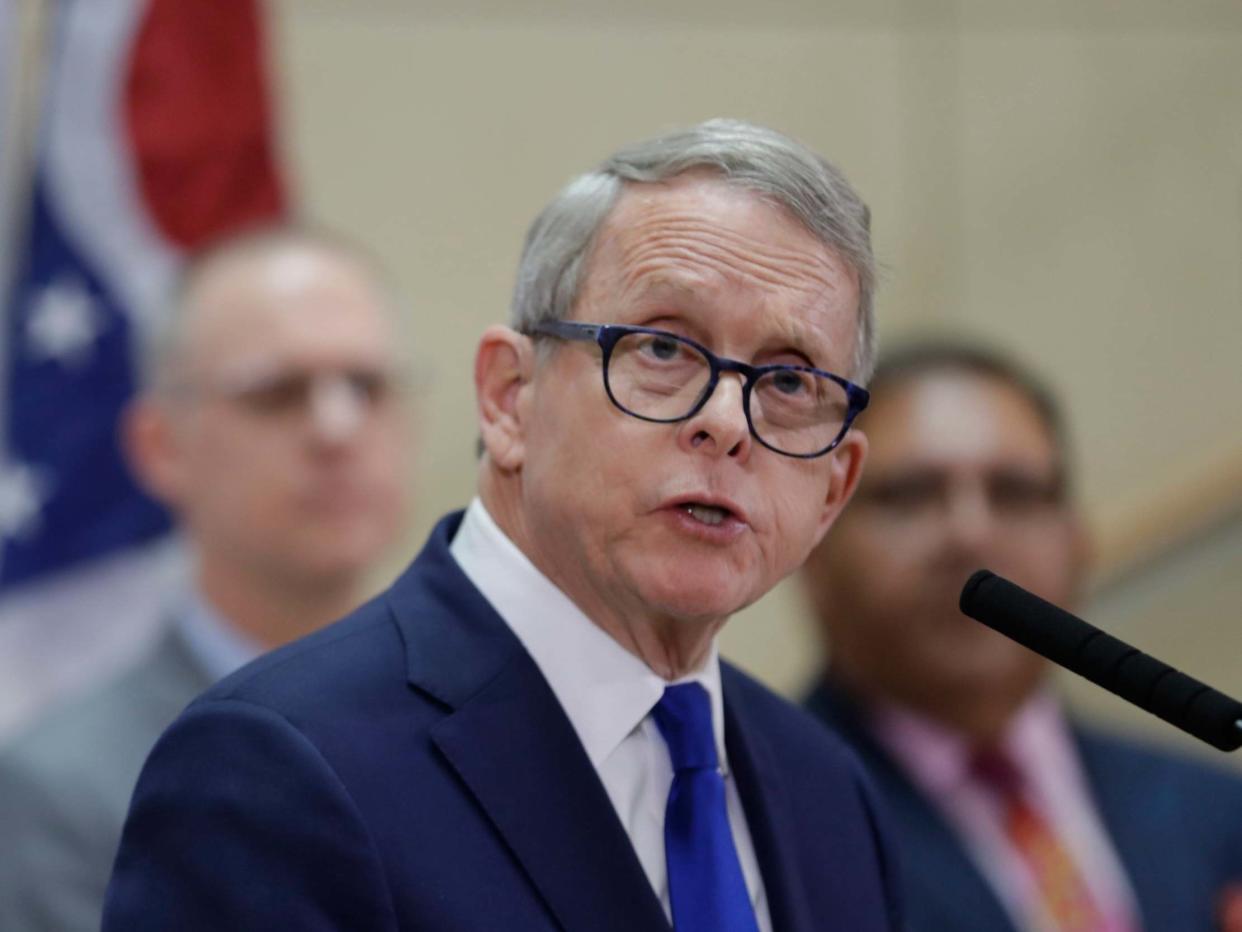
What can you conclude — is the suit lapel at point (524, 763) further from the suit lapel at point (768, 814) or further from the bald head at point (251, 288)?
the bald head at point (251, 288)

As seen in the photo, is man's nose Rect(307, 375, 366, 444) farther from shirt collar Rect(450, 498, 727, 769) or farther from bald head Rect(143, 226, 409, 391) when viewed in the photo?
shirt collar Rect(450, 498, 727, 769)

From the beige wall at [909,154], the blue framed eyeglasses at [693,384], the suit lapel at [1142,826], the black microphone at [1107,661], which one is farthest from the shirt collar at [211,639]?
the black microphone at [1107,661]

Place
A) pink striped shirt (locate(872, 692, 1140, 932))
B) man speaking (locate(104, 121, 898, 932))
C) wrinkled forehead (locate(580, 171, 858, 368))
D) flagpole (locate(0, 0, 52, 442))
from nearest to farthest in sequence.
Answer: man speaking (locate(104, 121, 898, 932))
wrinkled forehead (locate(580, 171, 858, 368))
pink striped shirt (locate(872, 692, 1140, 932))
flagpole (locate(0, 0, 52, 442))

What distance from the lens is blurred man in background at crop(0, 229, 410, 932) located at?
2.98 m

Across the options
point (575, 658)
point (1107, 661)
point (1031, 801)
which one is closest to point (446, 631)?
point (575, 658)

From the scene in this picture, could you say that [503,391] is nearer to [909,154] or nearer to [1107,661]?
[1107,661]

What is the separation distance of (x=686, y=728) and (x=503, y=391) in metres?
0.31

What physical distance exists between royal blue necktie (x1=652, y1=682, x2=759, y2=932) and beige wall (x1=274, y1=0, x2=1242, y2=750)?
8.15 feet

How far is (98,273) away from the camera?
357 cm

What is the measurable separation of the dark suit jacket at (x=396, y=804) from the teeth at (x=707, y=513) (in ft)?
0.59

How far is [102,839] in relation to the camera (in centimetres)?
264

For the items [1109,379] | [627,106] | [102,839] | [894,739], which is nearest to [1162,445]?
[1109,379]

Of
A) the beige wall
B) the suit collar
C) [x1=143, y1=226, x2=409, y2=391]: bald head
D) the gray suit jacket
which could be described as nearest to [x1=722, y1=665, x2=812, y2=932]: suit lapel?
the suit collar

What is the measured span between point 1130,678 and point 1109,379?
10.9 feet
